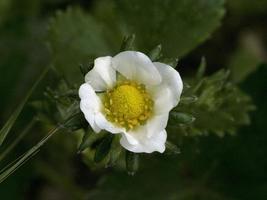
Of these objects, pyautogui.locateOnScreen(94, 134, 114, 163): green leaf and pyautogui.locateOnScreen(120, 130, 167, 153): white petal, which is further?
pyautogui.locateOnScreen(94, 134, 114, 163): green leaf

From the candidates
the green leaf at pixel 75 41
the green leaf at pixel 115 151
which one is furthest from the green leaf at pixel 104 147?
the green leaf at pixel 75 41

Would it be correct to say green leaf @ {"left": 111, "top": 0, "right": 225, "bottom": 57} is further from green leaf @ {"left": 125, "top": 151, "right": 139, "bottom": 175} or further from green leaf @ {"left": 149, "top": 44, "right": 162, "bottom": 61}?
green leaf @ {"left": 125, "top": 151, "right": 139, "bottom": 175}

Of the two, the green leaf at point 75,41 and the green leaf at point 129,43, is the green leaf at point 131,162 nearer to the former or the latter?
the green leaf at point 129,43

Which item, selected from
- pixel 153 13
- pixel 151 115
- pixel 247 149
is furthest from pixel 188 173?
pixel 151 115

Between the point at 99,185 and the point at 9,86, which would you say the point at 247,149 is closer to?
the point at 99,185

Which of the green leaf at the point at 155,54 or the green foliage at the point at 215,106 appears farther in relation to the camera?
the green foliage at the point at 215,106

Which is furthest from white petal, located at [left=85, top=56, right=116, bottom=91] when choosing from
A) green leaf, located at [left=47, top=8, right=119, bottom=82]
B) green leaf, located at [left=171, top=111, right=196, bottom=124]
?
green leaf, located at [left=47, top=8, right=119, bottom=82]

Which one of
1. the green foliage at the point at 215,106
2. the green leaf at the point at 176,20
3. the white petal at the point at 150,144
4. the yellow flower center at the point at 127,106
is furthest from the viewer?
the green leaf at the point at 176,20
